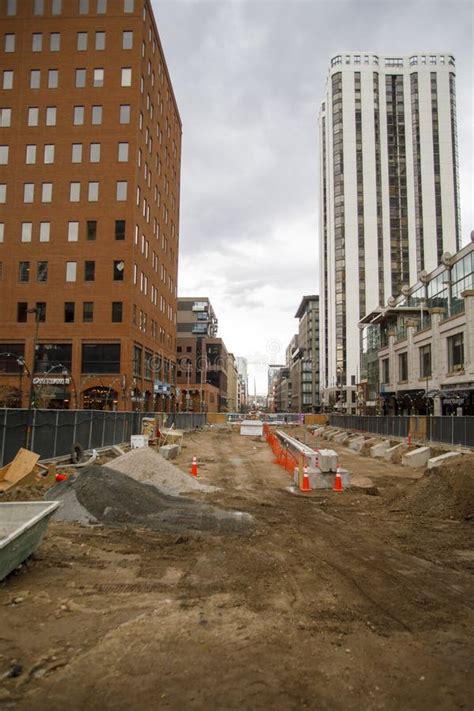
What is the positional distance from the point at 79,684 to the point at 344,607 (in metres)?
3.30

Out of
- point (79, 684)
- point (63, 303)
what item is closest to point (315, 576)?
point (79, 684)

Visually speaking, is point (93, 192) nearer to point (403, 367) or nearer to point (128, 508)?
point (403, 367)

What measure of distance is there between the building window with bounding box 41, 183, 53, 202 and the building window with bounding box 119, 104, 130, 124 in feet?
33.2

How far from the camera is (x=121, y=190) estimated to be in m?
52.0

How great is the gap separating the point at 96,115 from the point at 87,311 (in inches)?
822

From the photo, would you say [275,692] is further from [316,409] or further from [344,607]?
[316,409]

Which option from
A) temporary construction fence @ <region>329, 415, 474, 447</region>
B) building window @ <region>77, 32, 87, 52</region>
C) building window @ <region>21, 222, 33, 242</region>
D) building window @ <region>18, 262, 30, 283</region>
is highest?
building window @ <region>77, 32, 87, 52</region>

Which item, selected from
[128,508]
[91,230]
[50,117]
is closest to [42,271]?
[91,230]

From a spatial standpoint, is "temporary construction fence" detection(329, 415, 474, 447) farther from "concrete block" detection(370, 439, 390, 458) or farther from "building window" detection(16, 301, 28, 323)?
"building window" detection(16, 301, 28, 323)

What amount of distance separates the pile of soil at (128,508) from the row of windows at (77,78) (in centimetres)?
5257

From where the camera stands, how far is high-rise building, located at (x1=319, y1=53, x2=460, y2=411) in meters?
106

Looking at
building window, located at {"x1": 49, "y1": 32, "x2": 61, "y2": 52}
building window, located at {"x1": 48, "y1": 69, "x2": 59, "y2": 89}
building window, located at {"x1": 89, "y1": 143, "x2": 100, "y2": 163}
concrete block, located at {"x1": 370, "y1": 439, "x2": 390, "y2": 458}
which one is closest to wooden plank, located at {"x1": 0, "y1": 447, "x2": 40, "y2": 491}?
concrete block, located at {"x1": 370, "y1": 439, "x2": 390, "y2": 458}

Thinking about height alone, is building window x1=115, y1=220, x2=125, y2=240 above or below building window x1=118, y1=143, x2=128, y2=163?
below

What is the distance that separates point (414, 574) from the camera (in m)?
7.72
